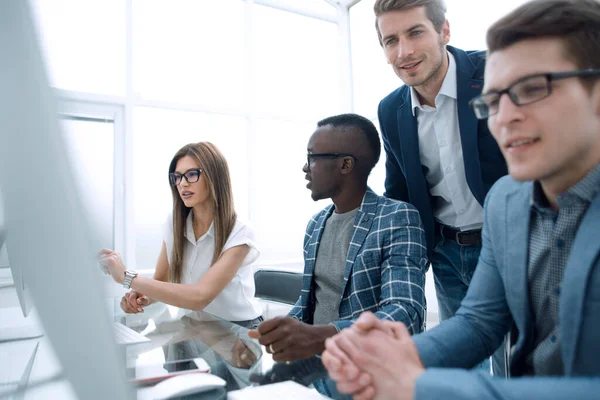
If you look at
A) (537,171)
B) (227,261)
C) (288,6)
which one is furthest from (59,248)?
(288,6)

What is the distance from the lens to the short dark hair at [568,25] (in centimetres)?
79

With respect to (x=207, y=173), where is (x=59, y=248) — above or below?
below

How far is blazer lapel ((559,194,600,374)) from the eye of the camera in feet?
2.40

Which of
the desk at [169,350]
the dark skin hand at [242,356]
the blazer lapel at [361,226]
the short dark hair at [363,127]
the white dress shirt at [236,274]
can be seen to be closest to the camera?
the desk at [169,350]

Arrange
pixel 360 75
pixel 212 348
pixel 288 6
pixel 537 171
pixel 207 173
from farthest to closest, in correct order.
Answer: pixel 360 75 < pixel 288 6 < pixel 207 173 < pixel 212 348 < pixel 537 171

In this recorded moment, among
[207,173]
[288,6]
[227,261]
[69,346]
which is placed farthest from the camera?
[288,6]

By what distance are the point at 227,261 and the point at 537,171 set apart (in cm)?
140

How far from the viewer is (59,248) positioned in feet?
0.93

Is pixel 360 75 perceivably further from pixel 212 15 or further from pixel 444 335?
pixel 444 335

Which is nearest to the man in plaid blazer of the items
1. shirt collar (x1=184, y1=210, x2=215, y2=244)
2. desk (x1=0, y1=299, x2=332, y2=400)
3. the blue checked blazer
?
the blue checked blazer

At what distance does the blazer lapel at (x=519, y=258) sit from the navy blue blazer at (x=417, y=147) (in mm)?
662

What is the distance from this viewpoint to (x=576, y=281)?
2.43 feet

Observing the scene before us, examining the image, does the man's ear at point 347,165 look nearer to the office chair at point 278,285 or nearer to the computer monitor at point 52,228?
the office chair at point 278,285


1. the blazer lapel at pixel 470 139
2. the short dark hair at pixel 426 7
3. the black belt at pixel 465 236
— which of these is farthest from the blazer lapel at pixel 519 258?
the short dark hair at pixel 426 7
